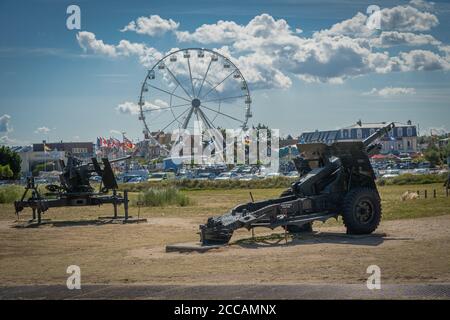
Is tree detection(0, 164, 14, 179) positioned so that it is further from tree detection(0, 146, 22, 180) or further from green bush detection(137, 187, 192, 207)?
green bush detection(137, 187, 192, 207)

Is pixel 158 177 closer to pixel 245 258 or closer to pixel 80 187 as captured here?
pixel 80 187

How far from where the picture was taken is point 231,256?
1548 centimetres

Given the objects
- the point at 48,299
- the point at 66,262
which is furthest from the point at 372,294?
the point at 66,262

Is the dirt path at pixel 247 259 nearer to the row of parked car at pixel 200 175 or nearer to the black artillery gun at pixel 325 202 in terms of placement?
the black artillery gun at pixel 325 202

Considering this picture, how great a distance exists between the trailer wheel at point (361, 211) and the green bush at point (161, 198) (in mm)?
18896

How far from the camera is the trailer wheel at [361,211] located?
1752 cm

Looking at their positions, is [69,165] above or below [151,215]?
above

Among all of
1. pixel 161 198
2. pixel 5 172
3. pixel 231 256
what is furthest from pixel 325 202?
pixel 5 172

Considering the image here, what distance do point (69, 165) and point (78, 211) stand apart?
5260 mm

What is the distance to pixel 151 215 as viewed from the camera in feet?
Answer: 97.3

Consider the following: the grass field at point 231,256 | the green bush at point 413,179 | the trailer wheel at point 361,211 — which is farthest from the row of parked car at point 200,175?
the trailer wheel at point 361,211

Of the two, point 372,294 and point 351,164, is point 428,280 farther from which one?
point 351,164

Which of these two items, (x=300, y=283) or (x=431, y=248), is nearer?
(x=300, y=283)
